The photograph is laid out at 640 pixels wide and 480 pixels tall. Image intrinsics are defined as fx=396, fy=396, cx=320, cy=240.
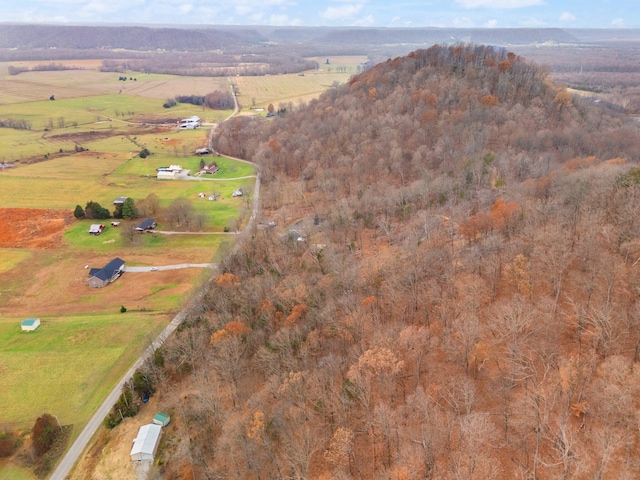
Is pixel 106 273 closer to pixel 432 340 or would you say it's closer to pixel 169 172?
pixel 432 340

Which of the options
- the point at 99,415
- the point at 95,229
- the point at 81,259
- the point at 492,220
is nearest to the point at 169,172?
the point at 95,229

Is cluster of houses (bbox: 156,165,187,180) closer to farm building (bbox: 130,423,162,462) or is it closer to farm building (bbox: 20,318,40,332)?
farm building (bbox: 20,318,40,332)

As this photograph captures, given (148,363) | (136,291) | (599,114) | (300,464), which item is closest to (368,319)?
(300,464)

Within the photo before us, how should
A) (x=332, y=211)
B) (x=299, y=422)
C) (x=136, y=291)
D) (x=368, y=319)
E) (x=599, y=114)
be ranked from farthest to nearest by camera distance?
(x=599, y=114) → (x=332, y=211) → (x=136, y=291) → (x=368, y=319) → (x=299, y=422)

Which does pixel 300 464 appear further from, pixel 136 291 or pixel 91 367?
pixel 136 291

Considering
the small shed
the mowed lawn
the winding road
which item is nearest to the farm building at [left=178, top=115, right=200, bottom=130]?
the winding road

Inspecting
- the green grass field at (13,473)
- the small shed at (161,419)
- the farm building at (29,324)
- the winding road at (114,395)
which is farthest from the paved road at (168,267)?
the green grass field at (13,473)

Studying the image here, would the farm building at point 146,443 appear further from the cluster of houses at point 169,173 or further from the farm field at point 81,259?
the cluster of houses at point 169,173
